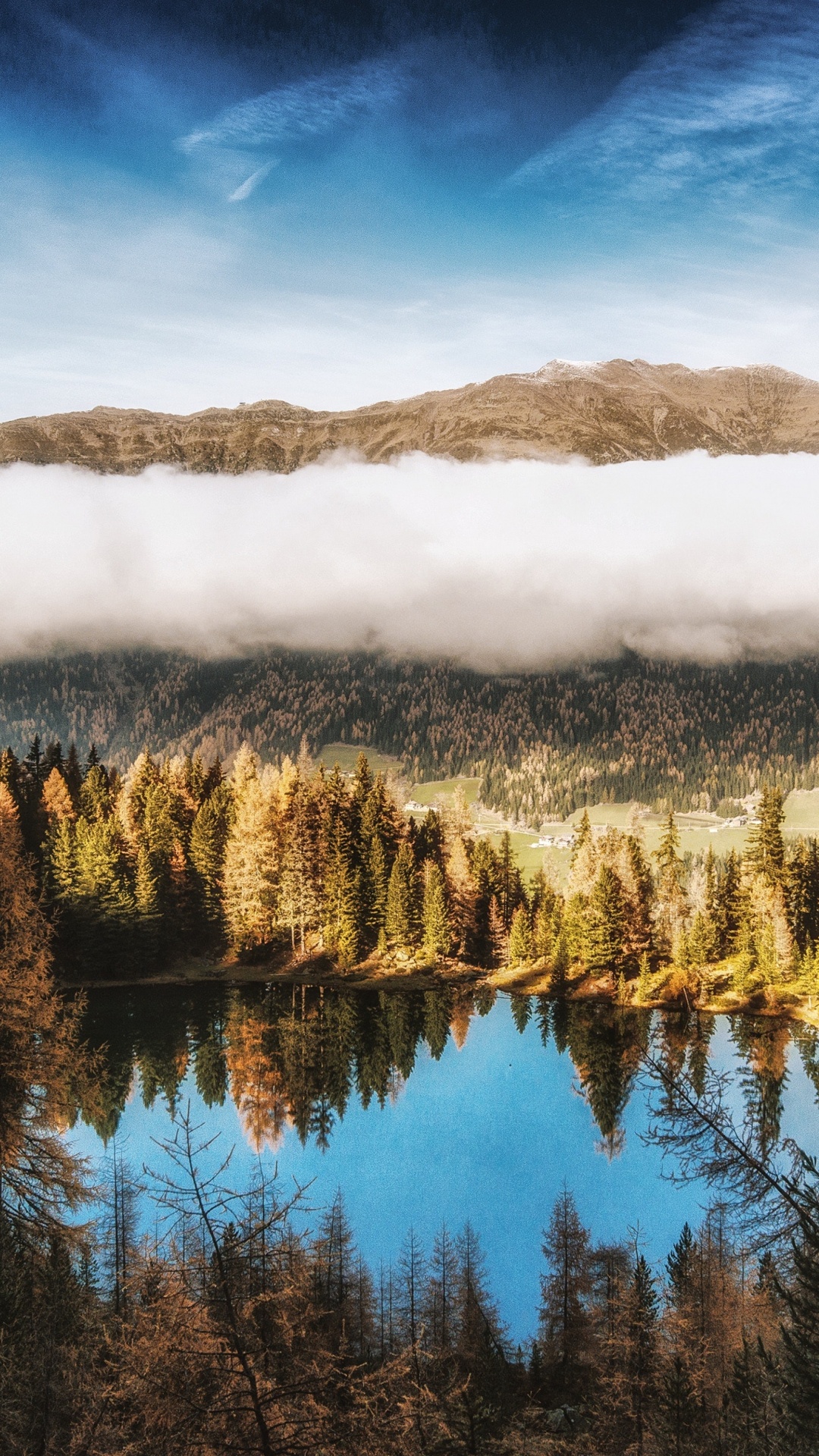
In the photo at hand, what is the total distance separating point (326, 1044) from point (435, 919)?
22149 millimetres

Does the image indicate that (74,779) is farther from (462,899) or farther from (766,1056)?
(766,1056)

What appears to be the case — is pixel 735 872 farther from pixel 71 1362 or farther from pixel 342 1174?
pixel 71 1362

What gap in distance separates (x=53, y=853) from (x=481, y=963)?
41.7 meters

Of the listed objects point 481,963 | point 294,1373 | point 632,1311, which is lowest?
point 481,963

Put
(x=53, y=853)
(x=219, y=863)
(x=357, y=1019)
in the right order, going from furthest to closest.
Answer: (x=219, y=863)
(x=53, y=853)
(x=357, y=1019)

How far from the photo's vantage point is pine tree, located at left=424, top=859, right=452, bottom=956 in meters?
85.4

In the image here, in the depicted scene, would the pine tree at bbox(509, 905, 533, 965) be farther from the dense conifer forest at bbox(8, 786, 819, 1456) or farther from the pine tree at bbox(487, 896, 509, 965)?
the dense conifer forest at bbox(8, 786, 819, 1456)

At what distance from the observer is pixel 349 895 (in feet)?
280

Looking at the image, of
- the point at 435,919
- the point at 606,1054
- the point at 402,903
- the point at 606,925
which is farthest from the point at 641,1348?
the point at 402,903

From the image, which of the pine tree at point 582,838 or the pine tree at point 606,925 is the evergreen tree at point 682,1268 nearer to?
the pine tree at point 606,925

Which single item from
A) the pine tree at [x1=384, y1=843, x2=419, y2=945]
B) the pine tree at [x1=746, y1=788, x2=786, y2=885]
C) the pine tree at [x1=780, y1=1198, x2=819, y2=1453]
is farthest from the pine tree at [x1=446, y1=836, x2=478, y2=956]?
the pine tree at [x1=780, y1=1198, x2=819, y2=1453]

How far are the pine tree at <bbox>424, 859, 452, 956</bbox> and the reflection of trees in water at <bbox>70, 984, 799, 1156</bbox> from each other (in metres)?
4.30

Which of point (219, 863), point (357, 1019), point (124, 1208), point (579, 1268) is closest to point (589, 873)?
point (357, 1019)

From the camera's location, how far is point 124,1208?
3694 centimetres
